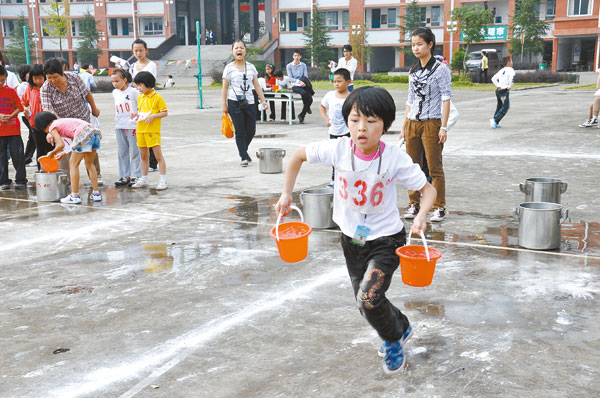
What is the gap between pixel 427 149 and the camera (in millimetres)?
6820

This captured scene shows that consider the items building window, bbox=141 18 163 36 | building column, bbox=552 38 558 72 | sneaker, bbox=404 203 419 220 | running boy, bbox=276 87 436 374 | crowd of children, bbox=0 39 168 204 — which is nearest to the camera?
running boy, bbox=276 87 436 374

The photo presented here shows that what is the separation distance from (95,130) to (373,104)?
5728 millimetres

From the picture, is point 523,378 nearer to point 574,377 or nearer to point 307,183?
point 574,377

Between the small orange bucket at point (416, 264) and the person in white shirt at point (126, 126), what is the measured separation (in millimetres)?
6327

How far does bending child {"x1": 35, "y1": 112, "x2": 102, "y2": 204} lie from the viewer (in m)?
8.07

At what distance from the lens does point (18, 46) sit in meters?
64.9

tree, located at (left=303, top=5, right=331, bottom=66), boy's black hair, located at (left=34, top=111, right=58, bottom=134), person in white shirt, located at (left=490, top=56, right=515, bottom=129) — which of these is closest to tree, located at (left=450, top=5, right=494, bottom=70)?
tree, located at (left=303, top=5, right=331, bottom=66)

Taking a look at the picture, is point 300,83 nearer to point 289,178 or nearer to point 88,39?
point 289,178

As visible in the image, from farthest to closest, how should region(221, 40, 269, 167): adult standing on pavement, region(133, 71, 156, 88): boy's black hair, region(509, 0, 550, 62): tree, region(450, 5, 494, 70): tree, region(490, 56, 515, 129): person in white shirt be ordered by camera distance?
region(509, 0, 550, 62): tree
region(450, 5, 494, 70): tree
region(490, 56, 515, 129): person in white shirt
region(221, 40, 269, 167): adult standing on pavement
region(133, 71, 156, 88): boy's black hair

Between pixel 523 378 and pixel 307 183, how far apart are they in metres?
6.04

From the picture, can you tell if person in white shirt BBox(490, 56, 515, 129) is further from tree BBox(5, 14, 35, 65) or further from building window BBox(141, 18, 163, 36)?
building window BBox(141, 18, 163, 36)

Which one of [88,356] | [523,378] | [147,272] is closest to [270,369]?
[88,356]

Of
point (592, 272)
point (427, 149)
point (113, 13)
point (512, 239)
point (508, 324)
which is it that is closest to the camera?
point (508, 324)

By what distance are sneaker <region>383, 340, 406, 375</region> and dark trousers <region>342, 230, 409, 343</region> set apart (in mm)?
54
